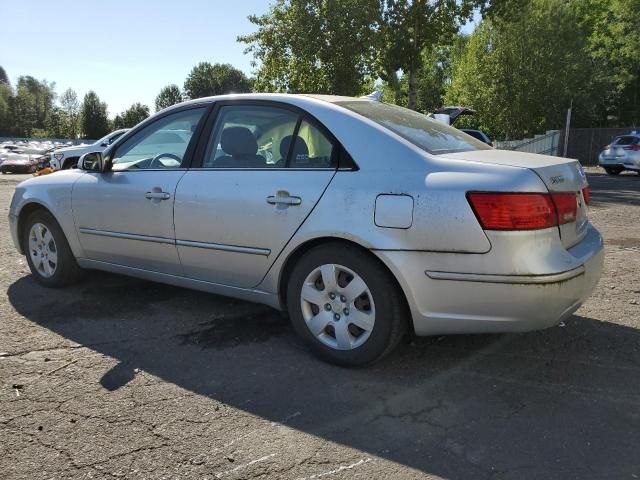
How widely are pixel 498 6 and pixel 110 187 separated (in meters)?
23.1

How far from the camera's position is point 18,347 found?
12.2 ft

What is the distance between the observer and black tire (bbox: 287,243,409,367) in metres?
3.11

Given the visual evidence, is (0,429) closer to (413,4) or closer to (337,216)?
(337,216)

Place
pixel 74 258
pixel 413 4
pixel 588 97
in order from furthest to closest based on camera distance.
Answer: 1. pixel 588 97
2. pixel 413 4
3. pixel 74 258

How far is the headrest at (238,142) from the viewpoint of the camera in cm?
380

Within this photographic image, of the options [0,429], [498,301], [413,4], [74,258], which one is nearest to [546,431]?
[498,301]

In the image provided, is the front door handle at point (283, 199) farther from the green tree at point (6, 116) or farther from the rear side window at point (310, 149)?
the green tree at point (6, 116)

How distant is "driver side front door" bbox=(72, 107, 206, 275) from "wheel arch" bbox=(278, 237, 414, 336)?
911 mm

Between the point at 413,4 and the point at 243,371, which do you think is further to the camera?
the point at 413,4

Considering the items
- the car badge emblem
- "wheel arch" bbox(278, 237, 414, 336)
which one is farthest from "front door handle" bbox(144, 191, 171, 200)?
the car badge emblem

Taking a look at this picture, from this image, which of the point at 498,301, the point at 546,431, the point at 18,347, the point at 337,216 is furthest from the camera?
the point at 18,347

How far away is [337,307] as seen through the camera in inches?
130

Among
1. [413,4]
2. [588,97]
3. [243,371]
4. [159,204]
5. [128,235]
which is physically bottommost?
[243,371]

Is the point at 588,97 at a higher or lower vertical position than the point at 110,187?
higher
